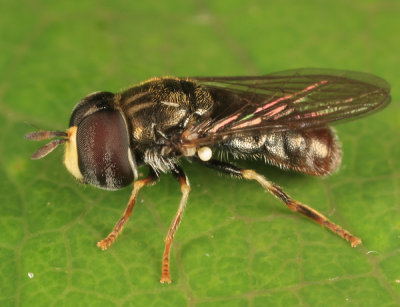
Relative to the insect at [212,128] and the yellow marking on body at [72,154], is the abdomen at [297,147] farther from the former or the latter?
the yellow marking on body at [72,154]

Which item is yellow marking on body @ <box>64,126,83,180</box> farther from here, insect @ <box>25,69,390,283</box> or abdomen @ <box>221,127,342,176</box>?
abdomen @ <box>221,127,342,176</box>

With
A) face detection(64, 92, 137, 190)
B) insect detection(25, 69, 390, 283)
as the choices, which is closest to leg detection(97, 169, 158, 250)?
insect detection(25, 69, 390, 283)

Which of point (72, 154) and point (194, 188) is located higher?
point (72, 154)

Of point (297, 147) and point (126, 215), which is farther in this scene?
point (297, 147)

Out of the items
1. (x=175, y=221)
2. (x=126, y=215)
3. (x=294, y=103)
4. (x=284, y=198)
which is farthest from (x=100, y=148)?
(x=294, y=103)

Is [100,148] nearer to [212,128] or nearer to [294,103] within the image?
[212,128]

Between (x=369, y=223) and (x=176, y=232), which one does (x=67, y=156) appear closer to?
(x=176, y=232)
